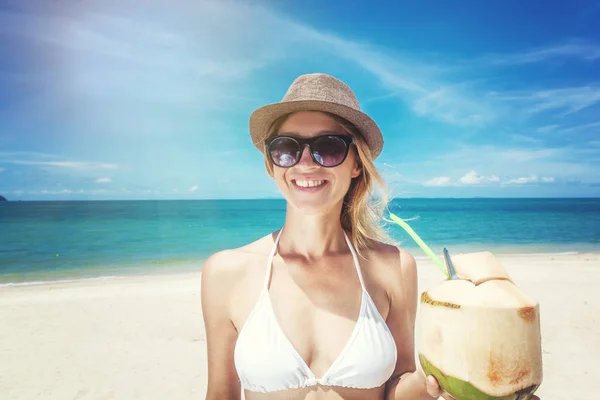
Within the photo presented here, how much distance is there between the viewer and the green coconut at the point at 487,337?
89 centimetres

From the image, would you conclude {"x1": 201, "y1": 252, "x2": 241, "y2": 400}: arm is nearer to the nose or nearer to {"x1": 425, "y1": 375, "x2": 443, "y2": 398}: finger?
the nose

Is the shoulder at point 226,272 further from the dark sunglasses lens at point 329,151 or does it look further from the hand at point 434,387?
the hand at point 434,387

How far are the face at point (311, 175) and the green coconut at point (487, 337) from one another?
729 mm

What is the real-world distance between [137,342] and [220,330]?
4.90 m

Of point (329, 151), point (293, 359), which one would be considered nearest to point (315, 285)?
point (293, 359)

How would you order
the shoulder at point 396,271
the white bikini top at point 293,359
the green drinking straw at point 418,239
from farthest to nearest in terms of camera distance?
the shoulder at point 396,271, the white bikini top at point 293,359, the green drinking straw at point 418,239

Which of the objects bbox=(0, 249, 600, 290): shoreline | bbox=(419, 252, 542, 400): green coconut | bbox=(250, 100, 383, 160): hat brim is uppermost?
bbox=(250, 100, 383, 160): hat brim

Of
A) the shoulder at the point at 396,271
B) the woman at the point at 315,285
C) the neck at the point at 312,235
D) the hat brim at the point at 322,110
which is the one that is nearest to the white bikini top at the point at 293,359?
the woman at the point at 315,285

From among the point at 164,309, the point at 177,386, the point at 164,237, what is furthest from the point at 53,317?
the point at 164,237

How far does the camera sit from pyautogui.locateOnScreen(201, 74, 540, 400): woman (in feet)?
4.94

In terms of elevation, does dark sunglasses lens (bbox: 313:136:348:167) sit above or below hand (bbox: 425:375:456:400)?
above

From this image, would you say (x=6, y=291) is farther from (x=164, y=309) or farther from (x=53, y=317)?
A: (x=164, y=309)

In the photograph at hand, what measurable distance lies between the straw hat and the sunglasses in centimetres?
10

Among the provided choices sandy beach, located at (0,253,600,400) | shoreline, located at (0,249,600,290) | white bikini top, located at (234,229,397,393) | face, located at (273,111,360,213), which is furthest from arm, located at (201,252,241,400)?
shoreline, located at (0,249,600,290)
